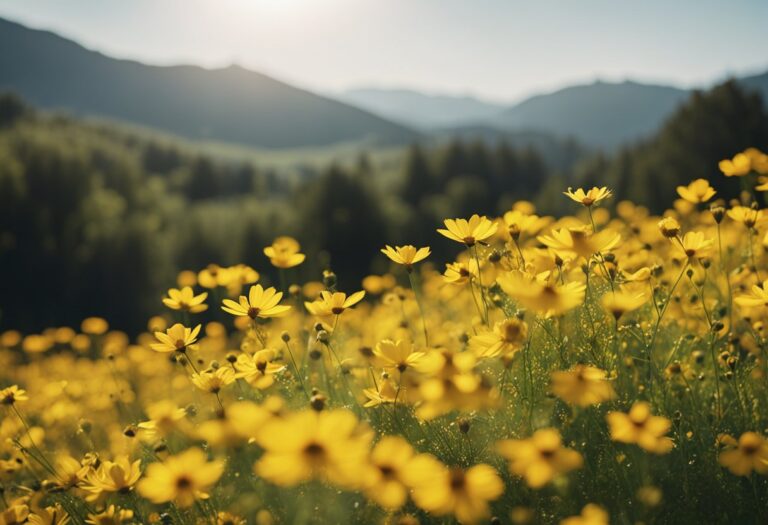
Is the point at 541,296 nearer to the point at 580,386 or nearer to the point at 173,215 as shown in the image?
the point at 580,386

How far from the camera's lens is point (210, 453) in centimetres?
243

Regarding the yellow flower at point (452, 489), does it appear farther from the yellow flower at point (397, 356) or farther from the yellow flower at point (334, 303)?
the yellow flower at point (334, 303)

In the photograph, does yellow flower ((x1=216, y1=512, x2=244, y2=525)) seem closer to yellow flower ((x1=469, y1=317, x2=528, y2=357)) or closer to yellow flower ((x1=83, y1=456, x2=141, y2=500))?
yellow flower ((x1=83, y1=456, x2=141, y2=500))

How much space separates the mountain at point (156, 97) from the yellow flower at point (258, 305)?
179 meters

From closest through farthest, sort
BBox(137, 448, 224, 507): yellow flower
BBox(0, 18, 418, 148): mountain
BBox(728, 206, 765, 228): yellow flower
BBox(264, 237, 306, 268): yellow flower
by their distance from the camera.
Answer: BBox(137, 448, 224, 507): yellow flower, BBox(728, 206, 765, 228): yellow flower, BBox(264, 237, 306, 268): yellow flower, BBox(0, 18, 418, 148): mountain

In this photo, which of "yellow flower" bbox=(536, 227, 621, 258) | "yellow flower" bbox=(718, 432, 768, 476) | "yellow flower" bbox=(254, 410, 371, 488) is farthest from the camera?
"yellow flower" bbox=(536, 227, 621, 258)

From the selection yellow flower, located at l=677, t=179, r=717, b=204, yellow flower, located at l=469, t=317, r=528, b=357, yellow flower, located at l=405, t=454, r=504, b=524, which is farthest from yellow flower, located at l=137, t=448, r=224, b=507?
yellow flower, located at l=677, t=179, r=717, b=204

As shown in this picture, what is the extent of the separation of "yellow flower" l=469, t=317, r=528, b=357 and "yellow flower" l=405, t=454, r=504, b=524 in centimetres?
40

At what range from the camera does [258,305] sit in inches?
87.8

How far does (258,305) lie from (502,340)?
1070mm

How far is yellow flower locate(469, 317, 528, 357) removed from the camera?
1607 mm

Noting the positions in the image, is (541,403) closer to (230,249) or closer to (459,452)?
(459,452)

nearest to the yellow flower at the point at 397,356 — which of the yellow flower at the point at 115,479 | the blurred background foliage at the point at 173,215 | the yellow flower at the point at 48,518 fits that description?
the yellow flower at the point at 115,479

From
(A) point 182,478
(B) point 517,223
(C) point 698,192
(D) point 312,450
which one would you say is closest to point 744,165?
(C) point 698,192
